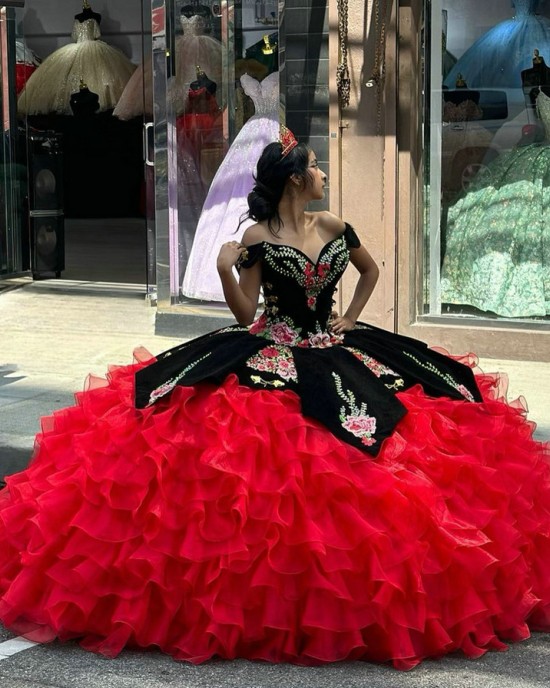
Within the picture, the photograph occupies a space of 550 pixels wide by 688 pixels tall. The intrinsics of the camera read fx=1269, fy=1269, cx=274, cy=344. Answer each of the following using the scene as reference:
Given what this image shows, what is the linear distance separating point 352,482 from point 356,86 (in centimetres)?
563

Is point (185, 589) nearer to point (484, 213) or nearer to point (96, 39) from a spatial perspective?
point (484, 213)

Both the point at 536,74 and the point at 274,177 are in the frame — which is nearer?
the point at 274,177

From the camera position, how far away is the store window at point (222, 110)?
32.5ft

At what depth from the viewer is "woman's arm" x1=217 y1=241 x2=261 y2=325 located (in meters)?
5.12

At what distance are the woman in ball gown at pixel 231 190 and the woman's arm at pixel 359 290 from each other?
453cm

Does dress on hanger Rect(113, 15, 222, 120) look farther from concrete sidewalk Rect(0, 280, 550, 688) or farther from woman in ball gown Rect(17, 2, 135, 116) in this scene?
woman in ball gown Rect(17, 2, 135, 116)

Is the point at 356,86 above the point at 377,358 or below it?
above

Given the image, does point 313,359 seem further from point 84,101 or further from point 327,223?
point 84,101

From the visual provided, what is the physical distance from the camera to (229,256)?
5125 mm

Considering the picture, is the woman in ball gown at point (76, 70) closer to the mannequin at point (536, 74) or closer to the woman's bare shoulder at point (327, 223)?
the mannequin at point (536, 74)

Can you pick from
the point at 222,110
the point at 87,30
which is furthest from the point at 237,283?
the point at 87,30

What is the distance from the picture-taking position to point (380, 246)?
31.8 feet

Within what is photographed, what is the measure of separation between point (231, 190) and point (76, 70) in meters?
7.46

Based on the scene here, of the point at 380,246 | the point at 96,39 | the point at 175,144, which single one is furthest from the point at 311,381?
the point at 96,39
